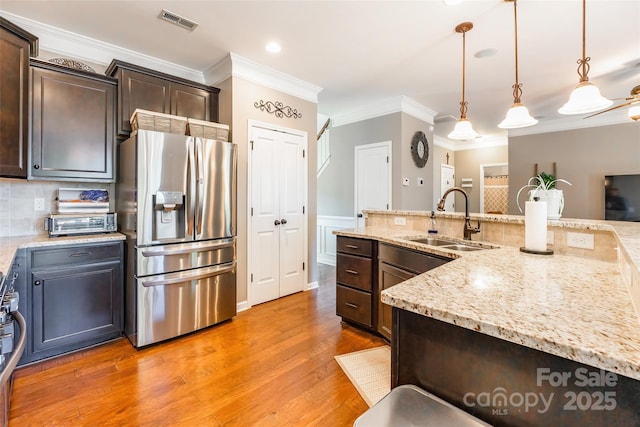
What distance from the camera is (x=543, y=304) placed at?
0.88 metres

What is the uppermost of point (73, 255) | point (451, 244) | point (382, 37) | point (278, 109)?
point (382, 37)

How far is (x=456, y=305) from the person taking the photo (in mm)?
875

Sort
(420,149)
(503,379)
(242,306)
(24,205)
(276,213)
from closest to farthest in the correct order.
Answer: (503,379) → (24,205) → (242,306) → (276,213) → (420,149)

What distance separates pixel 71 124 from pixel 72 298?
1.43 m

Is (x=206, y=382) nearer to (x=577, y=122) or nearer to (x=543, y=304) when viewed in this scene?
(x=543, y=304)

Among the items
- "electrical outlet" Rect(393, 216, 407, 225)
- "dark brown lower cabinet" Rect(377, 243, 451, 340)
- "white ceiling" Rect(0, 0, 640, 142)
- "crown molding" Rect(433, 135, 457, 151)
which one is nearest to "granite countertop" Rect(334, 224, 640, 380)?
"dark brown lower cabinet" Rect(377, 243, 451, 340)

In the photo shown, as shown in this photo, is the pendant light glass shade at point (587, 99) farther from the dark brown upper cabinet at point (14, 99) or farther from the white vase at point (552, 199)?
the dark brown upper cabinet at point (14, 99)

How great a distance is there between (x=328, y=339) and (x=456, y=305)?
6.26 ft

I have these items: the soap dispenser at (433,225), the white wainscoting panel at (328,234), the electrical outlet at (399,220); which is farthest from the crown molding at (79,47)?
the white wainscoting panel at (328,234)

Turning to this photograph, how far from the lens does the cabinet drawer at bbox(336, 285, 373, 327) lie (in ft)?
8.59

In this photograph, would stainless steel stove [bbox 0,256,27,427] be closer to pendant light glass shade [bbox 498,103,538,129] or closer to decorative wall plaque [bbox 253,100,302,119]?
decorative wall plaque [bbox 253,100,302,119]

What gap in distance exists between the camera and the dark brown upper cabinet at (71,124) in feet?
7.67

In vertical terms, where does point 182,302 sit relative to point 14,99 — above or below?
below

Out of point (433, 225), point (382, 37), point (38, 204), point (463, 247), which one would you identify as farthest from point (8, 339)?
point (382, 37)
